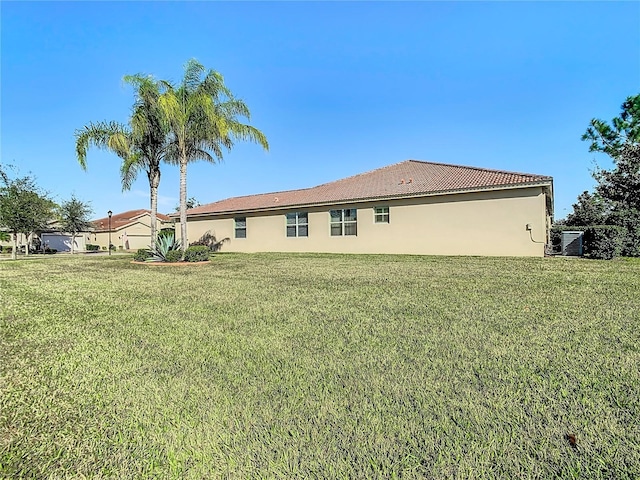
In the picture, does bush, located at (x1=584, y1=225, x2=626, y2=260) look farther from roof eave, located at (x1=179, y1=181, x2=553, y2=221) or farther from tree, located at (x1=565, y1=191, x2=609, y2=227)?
tree, located at (x1=565, y1=191, x2=609, y2=227)

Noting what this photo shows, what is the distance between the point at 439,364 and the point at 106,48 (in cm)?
1367

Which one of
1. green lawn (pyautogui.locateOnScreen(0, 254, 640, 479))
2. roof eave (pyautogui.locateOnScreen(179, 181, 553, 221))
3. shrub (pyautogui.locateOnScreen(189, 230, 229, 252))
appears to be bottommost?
green lawn (pyautogui.locateOnScreen(0, 254, 640, 479))

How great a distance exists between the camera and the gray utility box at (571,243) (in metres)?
17.1

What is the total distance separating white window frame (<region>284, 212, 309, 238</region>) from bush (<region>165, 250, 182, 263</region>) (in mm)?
7635

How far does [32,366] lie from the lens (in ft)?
Answer: 10.4

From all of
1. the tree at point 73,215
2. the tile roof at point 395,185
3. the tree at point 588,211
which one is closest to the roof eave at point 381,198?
the tile roof at point 395,185

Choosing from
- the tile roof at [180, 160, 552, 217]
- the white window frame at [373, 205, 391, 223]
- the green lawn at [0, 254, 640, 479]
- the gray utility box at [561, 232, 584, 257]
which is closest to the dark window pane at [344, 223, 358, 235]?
the white window frame at [373, 205, 391, 223]

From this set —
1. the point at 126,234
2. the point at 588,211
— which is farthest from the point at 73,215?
the point at 588,211

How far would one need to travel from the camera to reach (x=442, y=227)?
1564 centimetres

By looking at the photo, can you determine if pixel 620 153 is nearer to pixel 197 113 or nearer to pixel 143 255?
pixel 197 113

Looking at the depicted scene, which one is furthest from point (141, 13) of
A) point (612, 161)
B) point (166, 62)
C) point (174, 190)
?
point (612, 161)

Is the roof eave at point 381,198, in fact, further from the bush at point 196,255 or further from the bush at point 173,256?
the bush at point 173,256

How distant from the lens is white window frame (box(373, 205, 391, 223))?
56.2 ft

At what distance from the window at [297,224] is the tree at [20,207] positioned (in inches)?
872
